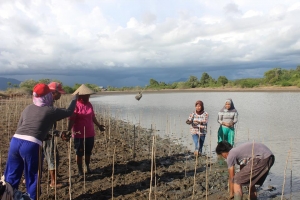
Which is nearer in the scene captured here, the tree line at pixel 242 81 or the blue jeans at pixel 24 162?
the blue jeans at pixel 24 162

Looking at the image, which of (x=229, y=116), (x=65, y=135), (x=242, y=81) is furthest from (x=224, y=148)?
(x=242, y=81)

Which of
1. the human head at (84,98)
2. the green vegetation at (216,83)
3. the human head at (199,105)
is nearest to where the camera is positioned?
the human head at (84,98)

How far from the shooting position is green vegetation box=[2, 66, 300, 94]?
39.8 metres

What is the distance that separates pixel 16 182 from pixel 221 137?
490cm

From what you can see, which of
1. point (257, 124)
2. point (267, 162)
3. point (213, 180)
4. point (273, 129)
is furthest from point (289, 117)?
point (267, 162)

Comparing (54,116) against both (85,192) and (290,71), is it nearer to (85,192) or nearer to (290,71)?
(85,192)

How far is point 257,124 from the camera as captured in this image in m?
12.4

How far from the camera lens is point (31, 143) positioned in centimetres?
334

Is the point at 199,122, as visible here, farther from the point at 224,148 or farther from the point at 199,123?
the point at 224,148

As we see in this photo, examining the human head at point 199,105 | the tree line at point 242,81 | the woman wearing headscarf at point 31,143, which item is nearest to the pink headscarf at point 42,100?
the woman wearing headscarf at point 31,143

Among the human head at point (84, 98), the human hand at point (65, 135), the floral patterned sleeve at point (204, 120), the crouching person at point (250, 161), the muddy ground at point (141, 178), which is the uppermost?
the human head at point (84, 98)

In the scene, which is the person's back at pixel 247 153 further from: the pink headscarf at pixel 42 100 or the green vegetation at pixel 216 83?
the green vegetation at pixel 216 83

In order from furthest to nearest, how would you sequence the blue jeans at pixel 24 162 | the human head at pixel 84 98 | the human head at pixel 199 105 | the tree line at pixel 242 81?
the tree line at pixel 242 81 < the human head at pixel 199 105 < the human head at pixel 84 98 < the blue jeans at pixel 24 162

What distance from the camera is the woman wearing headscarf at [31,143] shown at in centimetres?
333
